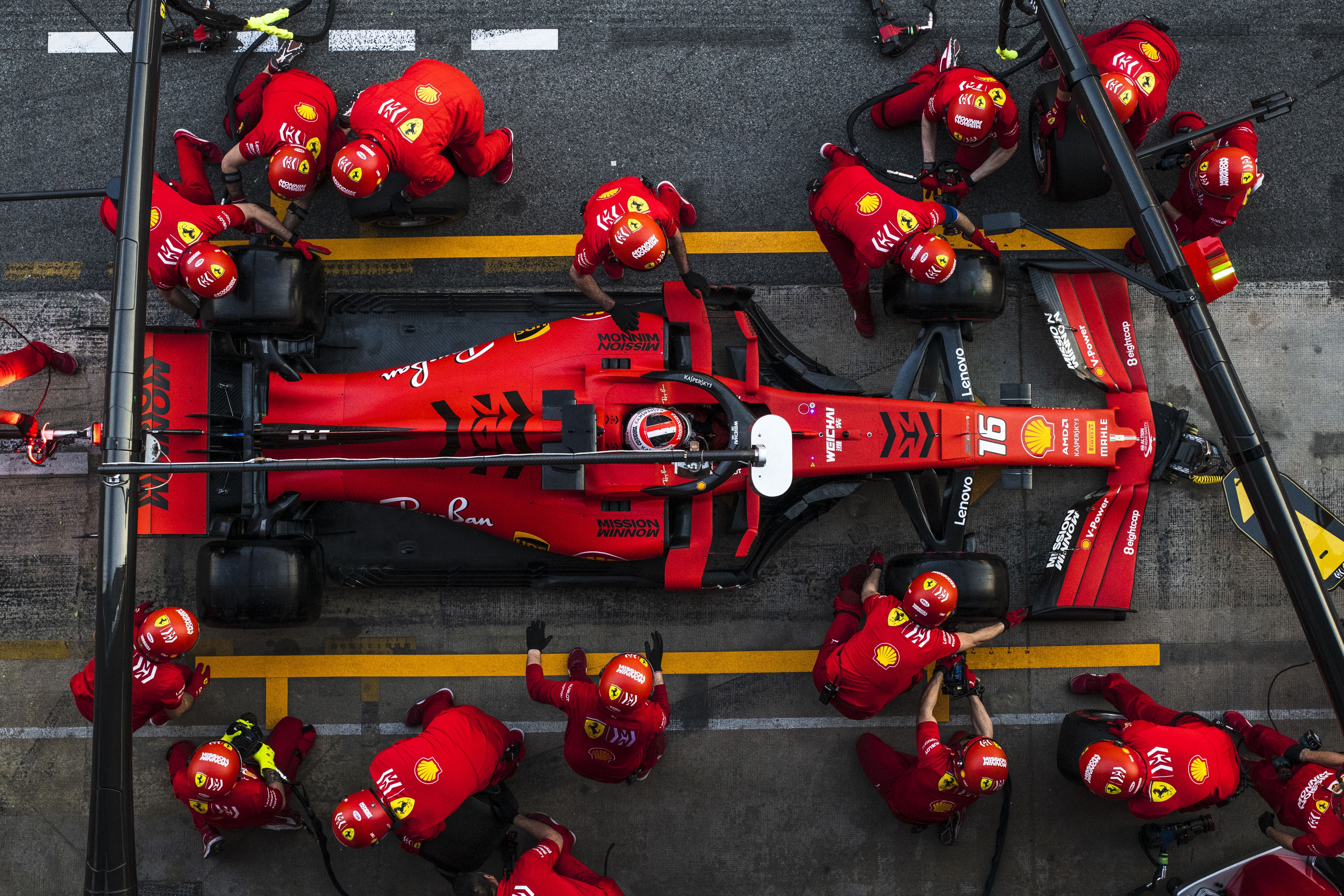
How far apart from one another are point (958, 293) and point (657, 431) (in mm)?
2363

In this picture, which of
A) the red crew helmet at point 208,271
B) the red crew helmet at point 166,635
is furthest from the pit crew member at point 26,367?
the red crew helmet at point 166,635

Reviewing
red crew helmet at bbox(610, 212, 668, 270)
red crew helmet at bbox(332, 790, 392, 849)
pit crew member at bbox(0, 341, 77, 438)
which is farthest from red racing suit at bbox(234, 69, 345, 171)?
red crew helmet at bbox(332, 790, 392, 849)

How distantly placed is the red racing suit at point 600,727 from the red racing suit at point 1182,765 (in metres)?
3.27

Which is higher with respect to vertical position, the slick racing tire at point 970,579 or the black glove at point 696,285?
the black glove at point 696,285

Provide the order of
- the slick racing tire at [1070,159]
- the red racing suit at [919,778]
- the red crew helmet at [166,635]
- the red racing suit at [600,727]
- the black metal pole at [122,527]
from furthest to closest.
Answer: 1. the slick racing tire at [1070,159]
2. the red racing suit at [919,778]
3. the red racing suit at [600,727]
4. the red crew helmet at [166,635]
5. the black metal pole at [122,527]

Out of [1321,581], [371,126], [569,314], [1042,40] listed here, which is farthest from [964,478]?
[371,126]

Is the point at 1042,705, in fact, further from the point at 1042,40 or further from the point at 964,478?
the point at 1042,40

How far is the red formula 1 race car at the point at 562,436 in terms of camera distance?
18.5ft

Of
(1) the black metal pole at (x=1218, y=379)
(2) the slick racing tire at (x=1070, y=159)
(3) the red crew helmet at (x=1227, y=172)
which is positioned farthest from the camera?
(2) the slick racing tire at (x=1070, y=159)

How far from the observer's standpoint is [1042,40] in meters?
6.73

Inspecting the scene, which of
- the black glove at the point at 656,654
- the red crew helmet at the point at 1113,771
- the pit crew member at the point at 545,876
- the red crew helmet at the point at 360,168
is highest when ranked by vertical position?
the red crew helmet at the point at 360,168

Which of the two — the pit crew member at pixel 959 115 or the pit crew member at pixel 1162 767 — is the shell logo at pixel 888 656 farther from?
the pit crew member at pixel 959 115

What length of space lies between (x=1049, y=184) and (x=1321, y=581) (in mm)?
3699

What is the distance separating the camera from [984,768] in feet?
18.1
